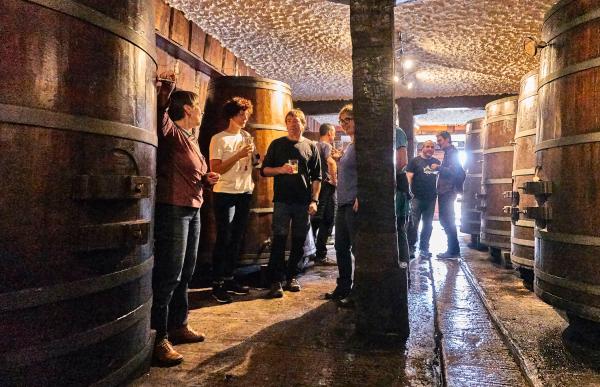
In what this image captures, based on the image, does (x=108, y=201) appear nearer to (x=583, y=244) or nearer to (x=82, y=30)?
(x=82, y=30)

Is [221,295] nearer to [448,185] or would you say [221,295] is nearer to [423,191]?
[423,191]

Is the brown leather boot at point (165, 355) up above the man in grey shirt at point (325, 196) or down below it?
below

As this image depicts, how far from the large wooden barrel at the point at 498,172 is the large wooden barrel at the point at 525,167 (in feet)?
3.15

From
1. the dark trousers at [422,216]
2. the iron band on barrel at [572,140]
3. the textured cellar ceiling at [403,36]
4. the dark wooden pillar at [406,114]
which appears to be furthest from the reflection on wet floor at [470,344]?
the dark wooden pillar at [406,114]

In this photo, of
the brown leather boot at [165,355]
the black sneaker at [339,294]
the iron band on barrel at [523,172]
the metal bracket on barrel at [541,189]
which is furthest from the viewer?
the iron band on barrel at [523,172]

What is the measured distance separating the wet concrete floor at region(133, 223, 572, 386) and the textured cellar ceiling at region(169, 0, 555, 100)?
2.90 metres

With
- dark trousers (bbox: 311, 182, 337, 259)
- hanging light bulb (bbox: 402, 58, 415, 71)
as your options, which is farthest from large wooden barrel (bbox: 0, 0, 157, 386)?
hanging light bulb (bbox: 402, 58, 415, 71)

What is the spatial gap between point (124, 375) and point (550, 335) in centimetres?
273

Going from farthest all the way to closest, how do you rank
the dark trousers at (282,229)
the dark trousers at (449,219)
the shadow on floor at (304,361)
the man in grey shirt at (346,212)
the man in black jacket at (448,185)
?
the man in black jacket at (448,185) → the dark trousers at (449,219) → the dark trousers at (282,229) → the man in grey shirt at (346,212) → the shadow on floor at (304,361)

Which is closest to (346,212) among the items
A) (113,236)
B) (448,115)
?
(113,236)

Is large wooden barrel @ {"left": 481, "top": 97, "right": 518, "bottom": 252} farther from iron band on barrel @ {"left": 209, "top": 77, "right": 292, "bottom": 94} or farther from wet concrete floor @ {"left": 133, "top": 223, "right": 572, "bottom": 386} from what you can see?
iron band on barrel @ {"left": 209, "top": 77, "right": 292, "bottom": 94}

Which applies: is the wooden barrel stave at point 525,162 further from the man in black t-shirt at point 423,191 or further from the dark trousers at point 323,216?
the dark trousers at point 323,216

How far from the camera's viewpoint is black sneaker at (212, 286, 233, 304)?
3535 mm

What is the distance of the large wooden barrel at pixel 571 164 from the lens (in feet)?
7.02
